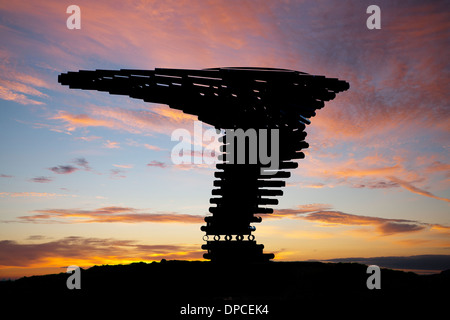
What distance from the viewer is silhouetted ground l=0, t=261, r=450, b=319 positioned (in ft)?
25.6

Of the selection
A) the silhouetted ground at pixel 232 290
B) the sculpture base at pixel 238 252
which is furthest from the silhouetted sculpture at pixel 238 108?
the silhouetted ground at pixel 232 290

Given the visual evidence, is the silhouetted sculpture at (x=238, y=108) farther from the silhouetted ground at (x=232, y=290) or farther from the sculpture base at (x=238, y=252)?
the silhouetted ground at (x=232, y=290)

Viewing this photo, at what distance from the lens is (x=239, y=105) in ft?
39.6

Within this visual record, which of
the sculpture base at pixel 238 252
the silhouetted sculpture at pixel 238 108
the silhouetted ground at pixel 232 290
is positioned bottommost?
the silhouetted ground at pixel 232 290

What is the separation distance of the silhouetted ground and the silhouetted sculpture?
1189 millimetres

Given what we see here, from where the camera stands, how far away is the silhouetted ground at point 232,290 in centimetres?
780

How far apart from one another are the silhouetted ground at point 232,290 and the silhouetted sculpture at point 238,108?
119 centimetres

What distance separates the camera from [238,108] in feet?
39.7

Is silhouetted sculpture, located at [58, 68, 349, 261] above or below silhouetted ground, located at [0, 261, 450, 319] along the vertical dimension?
above

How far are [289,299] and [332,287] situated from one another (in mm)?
1440

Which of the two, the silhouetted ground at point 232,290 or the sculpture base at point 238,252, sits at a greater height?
the sculpture base at point 238,252

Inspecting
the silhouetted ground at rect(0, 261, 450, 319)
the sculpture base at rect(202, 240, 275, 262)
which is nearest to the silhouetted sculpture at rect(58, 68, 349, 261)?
the sculpture base at rect(202, 240, 275, 262)

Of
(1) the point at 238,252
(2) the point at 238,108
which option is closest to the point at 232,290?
(1) the point at 238,252

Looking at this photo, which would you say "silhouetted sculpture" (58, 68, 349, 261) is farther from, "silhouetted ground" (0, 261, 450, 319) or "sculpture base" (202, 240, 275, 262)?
"silhouetted ground" (0, 261, 450, 319)
